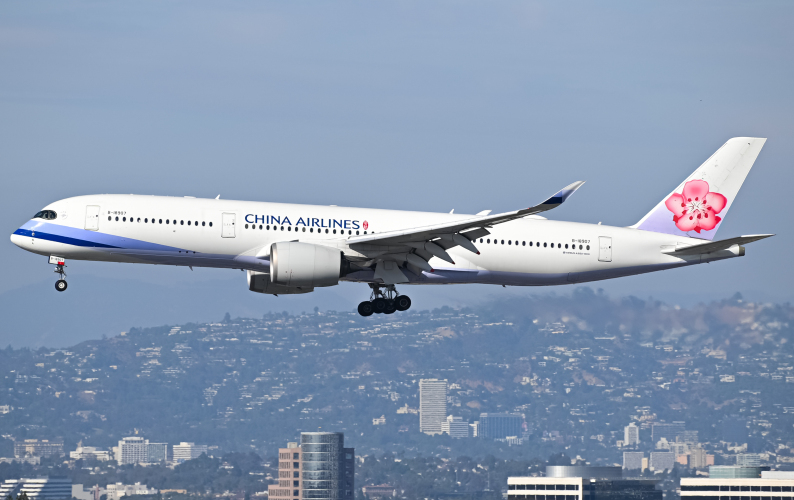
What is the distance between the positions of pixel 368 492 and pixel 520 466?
23766 mm

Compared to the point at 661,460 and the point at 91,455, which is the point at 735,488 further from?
the point at 91,455

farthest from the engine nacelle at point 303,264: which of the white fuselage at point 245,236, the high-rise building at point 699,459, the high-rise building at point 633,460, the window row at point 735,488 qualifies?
the high-rise building at point 633,460

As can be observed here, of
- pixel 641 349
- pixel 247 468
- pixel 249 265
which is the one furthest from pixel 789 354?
pixel 249 265

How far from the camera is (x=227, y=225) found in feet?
129

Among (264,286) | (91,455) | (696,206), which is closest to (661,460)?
(91,455)

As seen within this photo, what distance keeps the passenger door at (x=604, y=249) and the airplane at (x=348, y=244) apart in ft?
0.12

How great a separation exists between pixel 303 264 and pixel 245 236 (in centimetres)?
246

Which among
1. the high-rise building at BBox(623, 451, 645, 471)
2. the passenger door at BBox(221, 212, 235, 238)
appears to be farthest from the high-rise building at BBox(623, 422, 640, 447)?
the passenger door at BBox(221, 212, 235, 238)

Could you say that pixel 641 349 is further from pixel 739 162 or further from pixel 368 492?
pixel 739 162

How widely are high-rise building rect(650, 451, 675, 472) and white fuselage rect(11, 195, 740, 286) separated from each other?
12891cm

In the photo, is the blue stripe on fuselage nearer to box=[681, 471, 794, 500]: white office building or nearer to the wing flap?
the wing flap

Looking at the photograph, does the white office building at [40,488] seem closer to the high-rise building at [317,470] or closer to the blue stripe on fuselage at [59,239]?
the high-rise building at [317,470]

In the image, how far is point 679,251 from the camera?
4369 cm

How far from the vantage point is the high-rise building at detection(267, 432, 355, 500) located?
126 metres
